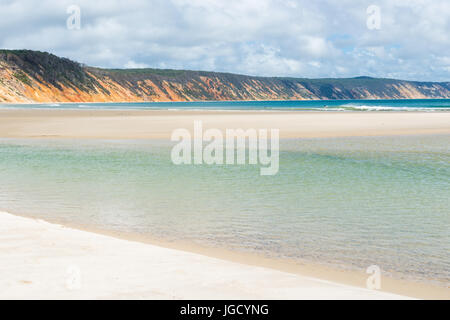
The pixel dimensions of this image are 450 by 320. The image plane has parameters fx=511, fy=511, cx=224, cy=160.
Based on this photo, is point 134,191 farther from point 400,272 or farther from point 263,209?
point 400,272

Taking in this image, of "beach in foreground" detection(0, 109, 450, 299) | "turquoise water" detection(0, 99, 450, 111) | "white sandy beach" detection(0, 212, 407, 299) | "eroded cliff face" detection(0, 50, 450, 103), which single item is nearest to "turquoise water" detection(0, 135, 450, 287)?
"beach in foreground" detection(0, 109, 450, 299)

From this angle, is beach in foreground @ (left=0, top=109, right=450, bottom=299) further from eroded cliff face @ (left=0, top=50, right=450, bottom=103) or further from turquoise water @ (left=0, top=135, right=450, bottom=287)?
eroded cliff face @ (left=0, top=50, right=450, bottom=103)

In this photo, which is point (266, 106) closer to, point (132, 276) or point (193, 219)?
point (193, 219)

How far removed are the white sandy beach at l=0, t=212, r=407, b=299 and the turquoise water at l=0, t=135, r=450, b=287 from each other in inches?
38.6

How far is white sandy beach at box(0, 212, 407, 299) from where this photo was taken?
14.3 ft

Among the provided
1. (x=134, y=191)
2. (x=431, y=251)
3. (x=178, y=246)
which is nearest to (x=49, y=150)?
(x=134, y=191)

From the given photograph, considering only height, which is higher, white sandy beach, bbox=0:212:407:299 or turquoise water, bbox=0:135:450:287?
turquoise water, bbox=0:135:450:287

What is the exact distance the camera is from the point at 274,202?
30.1 feet

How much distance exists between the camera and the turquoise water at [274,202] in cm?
643

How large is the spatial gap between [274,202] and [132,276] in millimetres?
4737

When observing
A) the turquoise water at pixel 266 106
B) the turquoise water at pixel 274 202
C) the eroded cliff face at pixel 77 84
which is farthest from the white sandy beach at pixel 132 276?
the eroded cliff face at pixel 77 84

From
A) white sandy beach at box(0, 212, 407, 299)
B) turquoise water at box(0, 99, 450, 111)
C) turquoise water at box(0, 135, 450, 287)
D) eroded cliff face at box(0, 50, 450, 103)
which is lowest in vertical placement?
white sandy beach at box(0, 212, 407, 299)

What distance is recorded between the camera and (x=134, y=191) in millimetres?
10375
